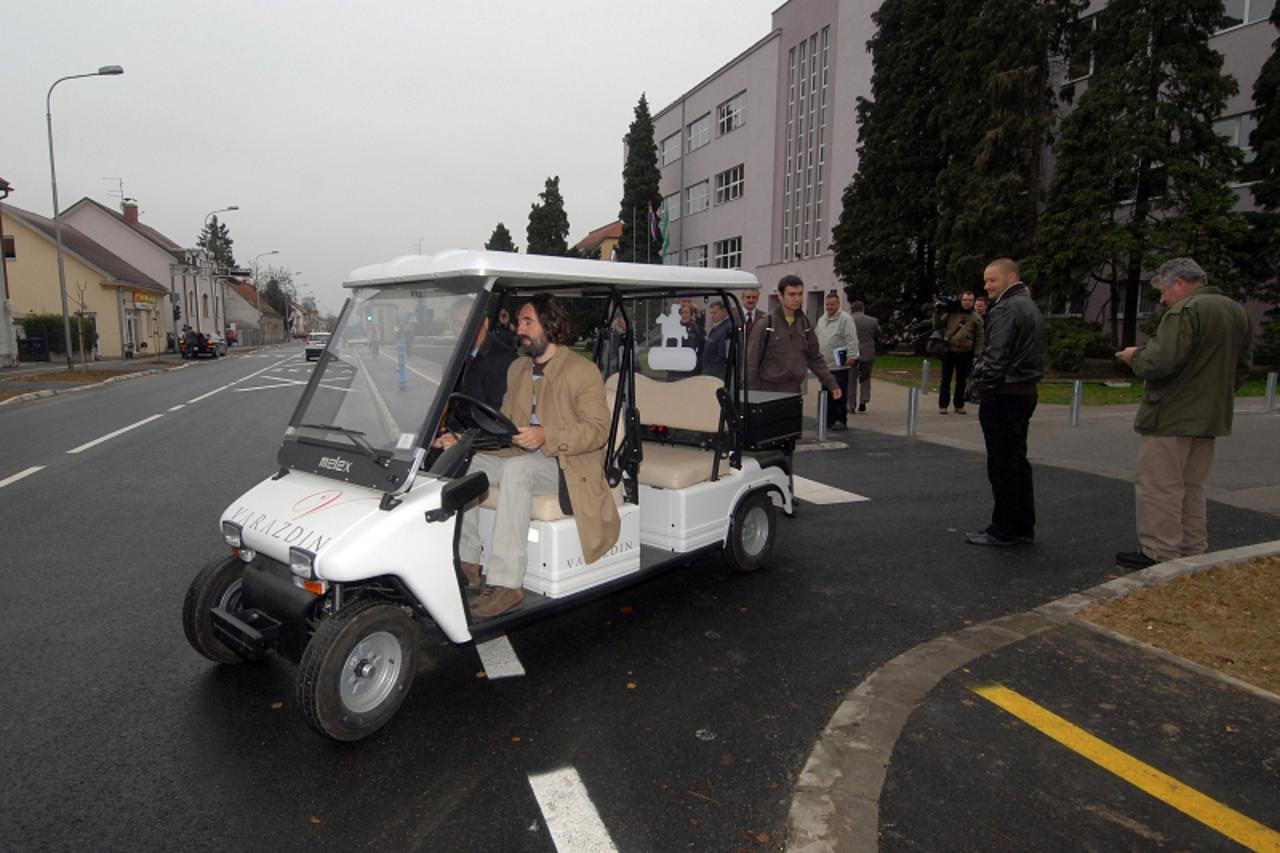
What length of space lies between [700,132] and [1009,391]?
45507 mm

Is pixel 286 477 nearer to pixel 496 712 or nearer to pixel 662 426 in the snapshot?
pixel 496 712

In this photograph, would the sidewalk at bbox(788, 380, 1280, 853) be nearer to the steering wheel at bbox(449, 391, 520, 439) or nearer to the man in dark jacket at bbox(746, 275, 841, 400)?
the steering wheel at bbox(449, 391, 520, 439)

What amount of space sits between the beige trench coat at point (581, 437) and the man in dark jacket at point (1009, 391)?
3.10 meters

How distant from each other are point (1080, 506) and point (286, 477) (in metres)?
6.46

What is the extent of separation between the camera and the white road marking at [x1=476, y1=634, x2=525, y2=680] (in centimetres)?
386

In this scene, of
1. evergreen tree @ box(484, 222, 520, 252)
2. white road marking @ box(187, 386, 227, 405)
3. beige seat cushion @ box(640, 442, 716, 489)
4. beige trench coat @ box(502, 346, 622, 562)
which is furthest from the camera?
evergreen tree @ box(484, 222, 520, 252)

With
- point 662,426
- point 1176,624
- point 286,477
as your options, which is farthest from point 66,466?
point 1176,624

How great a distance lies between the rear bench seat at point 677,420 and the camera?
15.6 ft

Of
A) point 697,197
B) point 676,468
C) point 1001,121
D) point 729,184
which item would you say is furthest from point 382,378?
point 697,197

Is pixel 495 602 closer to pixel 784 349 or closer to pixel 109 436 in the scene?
pixel 784 349

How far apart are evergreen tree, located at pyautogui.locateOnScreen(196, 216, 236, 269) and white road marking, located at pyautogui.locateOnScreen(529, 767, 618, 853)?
433 feet

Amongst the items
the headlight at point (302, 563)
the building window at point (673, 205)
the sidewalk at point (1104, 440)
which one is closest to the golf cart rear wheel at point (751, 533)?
the headlight at point (302, 563)

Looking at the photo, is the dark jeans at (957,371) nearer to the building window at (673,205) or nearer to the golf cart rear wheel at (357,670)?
the golf cart rear wheel at (357,670)

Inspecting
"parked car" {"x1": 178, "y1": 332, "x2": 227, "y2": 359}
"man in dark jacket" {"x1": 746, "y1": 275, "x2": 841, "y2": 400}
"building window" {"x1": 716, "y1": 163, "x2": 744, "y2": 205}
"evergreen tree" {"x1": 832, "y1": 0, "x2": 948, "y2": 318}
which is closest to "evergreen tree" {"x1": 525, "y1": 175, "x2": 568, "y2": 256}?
"building window" {"x1": 716, "y1": 163, "x2": 744, "y2": 205}
